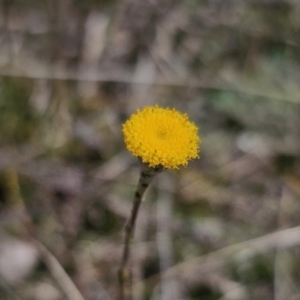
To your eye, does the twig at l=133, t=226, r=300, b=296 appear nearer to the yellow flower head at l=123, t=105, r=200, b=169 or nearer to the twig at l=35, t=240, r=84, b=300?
the twig at l=35, t=240, r=84, b=300

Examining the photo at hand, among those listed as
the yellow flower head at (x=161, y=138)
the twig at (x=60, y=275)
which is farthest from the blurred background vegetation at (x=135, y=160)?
the yellow flower head at (x=161, y=138)

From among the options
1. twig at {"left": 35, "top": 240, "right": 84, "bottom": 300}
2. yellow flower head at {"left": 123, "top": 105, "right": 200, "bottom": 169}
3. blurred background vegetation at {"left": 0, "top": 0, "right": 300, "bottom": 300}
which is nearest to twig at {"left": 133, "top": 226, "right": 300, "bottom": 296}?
blurred background vegetation at {"left": 0, "top": 0, "right": 300, "bottom": 300}

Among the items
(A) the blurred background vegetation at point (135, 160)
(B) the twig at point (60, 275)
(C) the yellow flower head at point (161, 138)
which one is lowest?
(B) the twig at point (60, 275)

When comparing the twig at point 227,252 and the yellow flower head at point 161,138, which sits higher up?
the yellow flower head at point 161,138

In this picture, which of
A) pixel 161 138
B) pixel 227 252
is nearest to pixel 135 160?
pixel 227 252

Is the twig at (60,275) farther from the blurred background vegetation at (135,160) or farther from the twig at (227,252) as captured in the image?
the twig at (227,252)

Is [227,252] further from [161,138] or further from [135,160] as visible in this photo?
[161,138]
